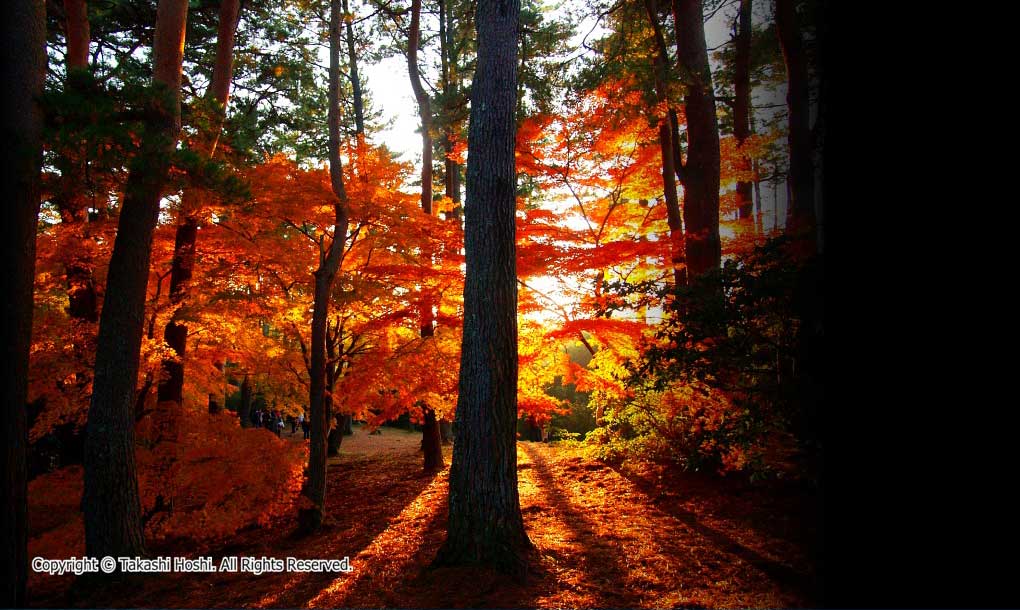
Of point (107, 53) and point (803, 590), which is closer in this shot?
point (803, 590)

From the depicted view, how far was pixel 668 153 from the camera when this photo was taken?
27.9ft

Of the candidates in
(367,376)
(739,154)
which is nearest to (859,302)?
(367,376)

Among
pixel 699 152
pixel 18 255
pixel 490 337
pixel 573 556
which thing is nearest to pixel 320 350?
pixel 18 255

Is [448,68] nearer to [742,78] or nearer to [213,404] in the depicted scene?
[742,78]

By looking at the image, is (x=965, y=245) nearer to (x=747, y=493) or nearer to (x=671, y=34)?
(x=747, y=493)

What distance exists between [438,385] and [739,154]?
23.6 ft

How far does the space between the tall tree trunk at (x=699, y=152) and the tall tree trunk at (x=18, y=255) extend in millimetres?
7071

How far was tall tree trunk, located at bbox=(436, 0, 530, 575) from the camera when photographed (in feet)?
13.4

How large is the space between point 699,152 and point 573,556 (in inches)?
214

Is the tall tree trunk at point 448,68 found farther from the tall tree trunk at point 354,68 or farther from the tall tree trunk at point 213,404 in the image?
the tall tree trunk at point 213,404

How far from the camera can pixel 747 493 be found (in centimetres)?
582

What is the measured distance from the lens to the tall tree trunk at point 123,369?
511 centimetres

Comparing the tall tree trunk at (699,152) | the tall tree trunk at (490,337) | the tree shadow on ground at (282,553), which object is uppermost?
the tall tree trunk at (699,152)

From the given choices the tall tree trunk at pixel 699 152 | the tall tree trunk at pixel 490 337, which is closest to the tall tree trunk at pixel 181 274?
the tall tree trunk at pixel 490 337
